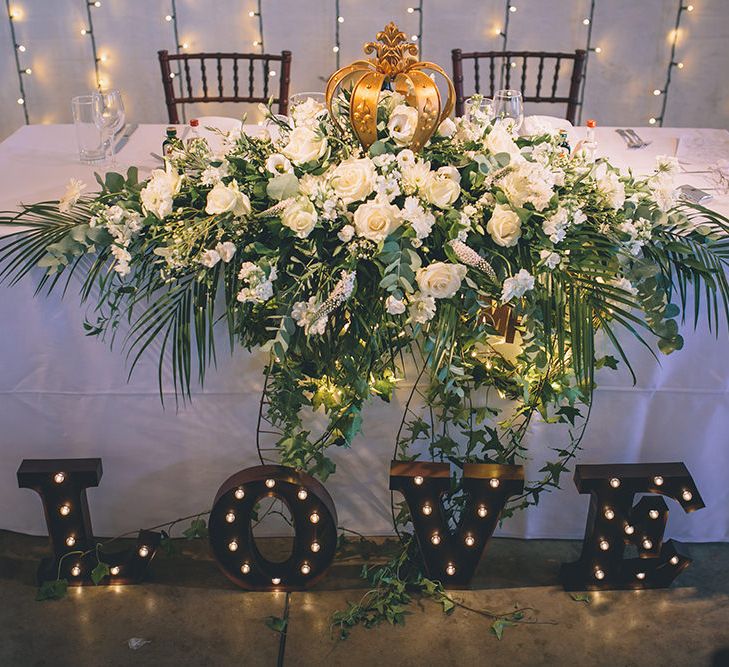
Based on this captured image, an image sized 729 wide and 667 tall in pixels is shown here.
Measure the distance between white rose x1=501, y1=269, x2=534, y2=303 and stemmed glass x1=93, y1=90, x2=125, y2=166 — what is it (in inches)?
50.0

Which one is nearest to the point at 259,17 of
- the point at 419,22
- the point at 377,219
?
the point at 419,22

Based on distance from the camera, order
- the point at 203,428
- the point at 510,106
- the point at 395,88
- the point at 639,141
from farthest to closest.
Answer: the point at 639,141 → the point at 510,106 → the point at 203,428 → the point at 395,88

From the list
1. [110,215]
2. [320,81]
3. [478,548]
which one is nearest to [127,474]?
[110,215]

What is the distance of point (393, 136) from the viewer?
1610 mm

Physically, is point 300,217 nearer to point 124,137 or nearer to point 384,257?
point 384,257

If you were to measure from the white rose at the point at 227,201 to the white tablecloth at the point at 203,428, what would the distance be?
1.46 feet

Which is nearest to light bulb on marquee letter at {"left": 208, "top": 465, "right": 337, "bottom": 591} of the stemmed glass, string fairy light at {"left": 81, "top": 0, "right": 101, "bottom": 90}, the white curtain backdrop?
the stemmed glass

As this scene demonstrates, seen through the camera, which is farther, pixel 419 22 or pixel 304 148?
pixel 419 22

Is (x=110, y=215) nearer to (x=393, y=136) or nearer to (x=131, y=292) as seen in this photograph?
(x=131, y=292)

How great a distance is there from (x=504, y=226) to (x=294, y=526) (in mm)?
883

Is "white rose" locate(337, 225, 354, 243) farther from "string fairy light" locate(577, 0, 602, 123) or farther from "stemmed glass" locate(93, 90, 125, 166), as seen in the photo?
"string fairy light" locate(577, 0, 602, 123)

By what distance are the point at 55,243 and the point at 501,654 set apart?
131cm

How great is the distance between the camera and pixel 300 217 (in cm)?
146

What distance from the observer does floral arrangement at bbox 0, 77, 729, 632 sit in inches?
59.0
